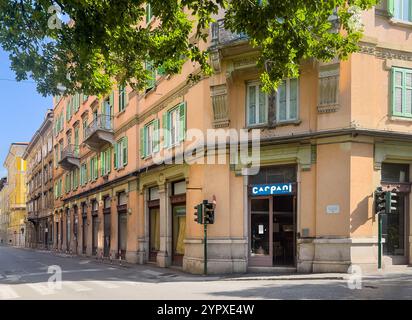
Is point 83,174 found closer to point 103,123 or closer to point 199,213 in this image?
point 103,123

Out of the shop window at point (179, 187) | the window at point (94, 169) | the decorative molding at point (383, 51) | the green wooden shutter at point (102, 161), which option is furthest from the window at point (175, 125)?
the window at point (94, 169)

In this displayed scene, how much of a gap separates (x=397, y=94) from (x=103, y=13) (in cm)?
1169

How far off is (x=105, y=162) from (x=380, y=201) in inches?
823

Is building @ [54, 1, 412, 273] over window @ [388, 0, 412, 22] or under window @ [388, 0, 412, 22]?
under

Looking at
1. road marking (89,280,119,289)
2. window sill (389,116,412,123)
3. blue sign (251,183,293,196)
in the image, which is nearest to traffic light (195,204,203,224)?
blue sign (251,183,293,196)

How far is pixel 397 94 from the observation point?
1708 cm

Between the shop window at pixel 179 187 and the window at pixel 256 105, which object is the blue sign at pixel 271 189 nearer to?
the window at pixel 256 105

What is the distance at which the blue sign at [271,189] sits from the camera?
691 inches

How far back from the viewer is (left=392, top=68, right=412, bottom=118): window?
17.0 m

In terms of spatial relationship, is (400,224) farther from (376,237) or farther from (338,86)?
(338,86)

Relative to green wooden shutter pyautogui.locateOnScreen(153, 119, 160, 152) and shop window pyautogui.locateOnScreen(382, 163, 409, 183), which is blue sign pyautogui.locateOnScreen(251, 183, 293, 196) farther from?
green wooden shutter pyautogui.locateOnScreen(153, 119, 160, 152)

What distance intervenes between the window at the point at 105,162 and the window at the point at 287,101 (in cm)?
1663

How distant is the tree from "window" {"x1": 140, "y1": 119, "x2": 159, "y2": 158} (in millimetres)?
11435
